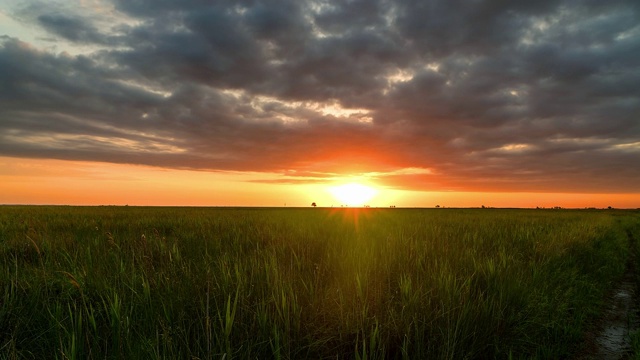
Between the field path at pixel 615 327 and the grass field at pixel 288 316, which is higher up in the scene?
the grass field at pixel 288 316

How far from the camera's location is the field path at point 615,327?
418 cm

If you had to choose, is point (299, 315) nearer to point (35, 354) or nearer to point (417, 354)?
point (417, 354)

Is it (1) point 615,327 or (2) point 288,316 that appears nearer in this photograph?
(2) point 288,316

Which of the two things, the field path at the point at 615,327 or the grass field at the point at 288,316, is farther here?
the field path at the point at 615,327

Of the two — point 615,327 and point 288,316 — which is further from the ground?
point 288,316

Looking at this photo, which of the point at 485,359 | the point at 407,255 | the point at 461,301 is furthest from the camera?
the point at 407,255

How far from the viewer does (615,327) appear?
5.13m

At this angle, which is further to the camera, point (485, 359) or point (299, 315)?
point (485, 359)

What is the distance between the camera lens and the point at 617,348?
433 centimetres

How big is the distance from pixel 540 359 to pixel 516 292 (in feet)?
2.38

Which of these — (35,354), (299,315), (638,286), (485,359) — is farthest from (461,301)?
(638,286)

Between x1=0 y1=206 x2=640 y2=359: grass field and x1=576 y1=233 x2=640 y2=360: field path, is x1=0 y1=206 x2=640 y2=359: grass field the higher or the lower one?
the higher one

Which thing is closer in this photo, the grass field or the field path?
the grass field

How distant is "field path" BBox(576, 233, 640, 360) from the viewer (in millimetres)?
4180
